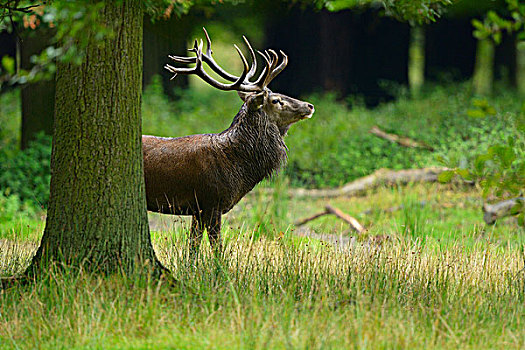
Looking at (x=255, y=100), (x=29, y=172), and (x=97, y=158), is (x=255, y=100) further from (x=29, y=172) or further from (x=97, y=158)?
(x=29, y=172)

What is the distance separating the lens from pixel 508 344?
4.18 metres

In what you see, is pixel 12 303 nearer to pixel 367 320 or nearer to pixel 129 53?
pixel 129 53

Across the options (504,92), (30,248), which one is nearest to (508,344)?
(30,248)

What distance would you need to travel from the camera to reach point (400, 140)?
13.0 metres

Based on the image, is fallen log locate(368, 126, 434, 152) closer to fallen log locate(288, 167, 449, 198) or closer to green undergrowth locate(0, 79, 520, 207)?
green undergrowth locate(0, 79, 520, 207)

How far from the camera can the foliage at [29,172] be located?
9.73 metres

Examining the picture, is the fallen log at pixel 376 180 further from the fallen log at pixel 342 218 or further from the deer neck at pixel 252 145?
the deer neck at pixel 252 145

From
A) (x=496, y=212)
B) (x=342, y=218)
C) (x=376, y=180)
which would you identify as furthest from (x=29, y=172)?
(x=496, y=212)

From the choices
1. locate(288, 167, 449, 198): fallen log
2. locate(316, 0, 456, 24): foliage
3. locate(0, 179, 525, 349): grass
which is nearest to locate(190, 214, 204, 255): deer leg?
locate(0, 179, 525, 349): grass

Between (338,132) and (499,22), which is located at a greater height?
(499,22)

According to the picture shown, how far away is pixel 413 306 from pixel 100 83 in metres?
2.79

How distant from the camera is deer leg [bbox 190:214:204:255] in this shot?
5.63 meters

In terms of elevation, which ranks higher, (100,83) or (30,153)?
(100,83)

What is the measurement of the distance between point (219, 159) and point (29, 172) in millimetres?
4786
